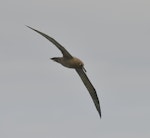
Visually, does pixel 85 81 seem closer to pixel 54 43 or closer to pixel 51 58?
pixel 51 58

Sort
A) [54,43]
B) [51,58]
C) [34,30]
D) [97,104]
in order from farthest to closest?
[97,104] < [51,58] < [54,43] < [34,30]

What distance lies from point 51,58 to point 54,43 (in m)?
3.76

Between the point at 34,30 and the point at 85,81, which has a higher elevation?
the point at 34,30

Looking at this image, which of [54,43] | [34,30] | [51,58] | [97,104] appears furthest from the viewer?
[97,104]

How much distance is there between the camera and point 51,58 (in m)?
44.4

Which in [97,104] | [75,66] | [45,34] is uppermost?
[45,34]

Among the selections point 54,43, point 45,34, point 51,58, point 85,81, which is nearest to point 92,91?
point 85,81

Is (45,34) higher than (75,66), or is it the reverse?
(45,34)

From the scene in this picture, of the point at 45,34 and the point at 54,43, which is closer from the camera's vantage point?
the point at 45,34

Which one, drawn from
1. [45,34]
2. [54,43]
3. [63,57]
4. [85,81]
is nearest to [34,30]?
[45,34]

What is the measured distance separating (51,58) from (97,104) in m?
7.58

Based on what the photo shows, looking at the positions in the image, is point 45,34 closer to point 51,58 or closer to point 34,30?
point 34,30

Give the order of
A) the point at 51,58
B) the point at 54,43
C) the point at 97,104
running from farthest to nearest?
1. the point at 97,104
2. the point at 51,58
3. the point at 54,43

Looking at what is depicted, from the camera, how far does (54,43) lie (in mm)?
40812
